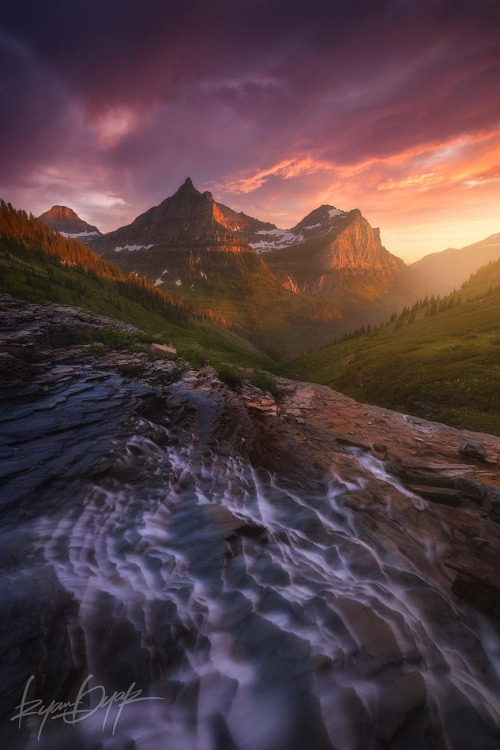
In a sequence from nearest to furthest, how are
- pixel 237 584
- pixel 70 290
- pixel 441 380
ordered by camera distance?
1. pixel 237 584
2. pixel 441 380
3. pixel 70 290

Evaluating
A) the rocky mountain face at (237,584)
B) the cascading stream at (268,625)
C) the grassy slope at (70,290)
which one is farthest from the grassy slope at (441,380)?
the cascading stream at (268,625)

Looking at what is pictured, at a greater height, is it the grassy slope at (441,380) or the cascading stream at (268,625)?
the cascading stream at (268,625)

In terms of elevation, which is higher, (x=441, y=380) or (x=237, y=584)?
(x=237, y=584)

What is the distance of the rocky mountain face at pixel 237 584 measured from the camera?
14.0 feet

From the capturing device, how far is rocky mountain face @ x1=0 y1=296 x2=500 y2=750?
425 centimetres

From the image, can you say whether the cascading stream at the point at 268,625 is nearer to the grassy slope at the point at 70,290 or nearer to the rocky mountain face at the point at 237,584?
the rocky mountain face at the point at 237,584

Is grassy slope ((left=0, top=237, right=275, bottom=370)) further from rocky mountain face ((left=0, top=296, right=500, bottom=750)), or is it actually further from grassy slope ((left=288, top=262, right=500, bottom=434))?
rocky mountain face ((left=0, top=296, right=500, bottom=750))

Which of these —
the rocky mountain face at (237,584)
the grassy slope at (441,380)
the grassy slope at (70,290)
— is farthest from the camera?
the grassy slope at (70,290)

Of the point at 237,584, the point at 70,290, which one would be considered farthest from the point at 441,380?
the point at 70,290

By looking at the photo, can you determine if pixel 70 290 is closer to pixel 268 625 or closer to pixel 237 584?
pixel 237 584

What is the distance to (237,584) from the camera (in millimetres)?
6398

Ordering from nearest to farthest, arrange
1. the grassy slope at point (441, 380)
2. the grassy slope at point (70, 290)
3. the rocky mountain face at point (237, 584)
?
the rocky mountain face at point (237, 584) → the grassy slope at point (441, 380) → the grassy slope at point (70, 290)

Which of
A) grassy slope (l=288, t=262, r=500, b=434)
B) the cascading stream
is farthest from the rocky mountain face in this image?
grassy slope (l=288, t=262, r=500, b=434)

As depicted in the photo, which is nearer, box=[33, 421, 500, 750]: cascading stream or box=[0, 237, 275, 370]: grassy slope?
box=[33, 421, 500, 750]: cascading stream
